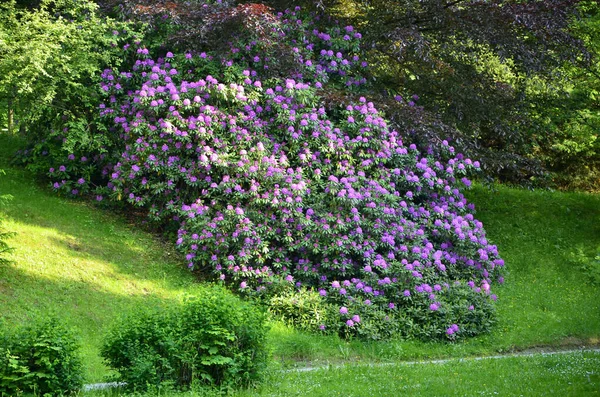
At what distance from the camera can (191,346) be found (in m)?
7.36

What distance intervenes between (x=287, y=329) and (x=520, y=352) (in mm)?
3454

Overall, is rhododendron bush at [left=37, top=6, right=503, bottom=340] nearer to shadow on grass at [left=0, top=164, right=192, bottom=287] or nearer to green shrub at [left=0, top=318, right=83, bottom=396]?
shadow on grass at [left=0, top=164, right=192, bottom=287]

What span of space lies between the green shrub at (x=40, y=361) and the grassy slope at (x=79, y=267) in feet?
3.50

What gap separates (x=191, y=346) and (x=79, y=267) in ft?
12.1

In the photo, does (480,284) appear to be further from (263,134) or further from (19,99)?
(19,99)

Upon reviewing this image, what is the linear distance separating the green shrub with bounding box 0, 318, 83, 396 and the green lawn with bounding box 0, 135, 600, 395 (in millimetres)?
860

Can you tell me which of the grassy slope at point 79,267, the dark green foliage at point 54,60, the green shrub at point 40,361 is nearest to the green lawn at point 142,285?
the grassy slope at point 79,267

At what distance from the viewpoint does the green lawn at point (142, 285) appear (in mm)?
9391

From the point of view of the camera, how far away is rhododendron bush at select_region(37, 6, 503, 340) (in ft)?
36.6

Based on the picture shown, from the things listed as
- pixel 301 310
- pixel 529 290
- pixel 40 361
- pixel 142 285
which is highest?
pixel 40 361

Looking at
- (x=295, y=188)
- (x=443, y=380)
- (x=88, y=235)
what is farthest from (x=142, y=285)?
(x=443, y=380)

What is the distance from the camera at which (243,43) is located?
502 inches

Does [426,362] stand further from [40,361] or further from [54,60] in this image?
[54,60]

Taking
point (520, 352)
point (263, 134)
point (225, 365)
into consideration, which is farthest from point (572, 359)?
point (263, 134)
